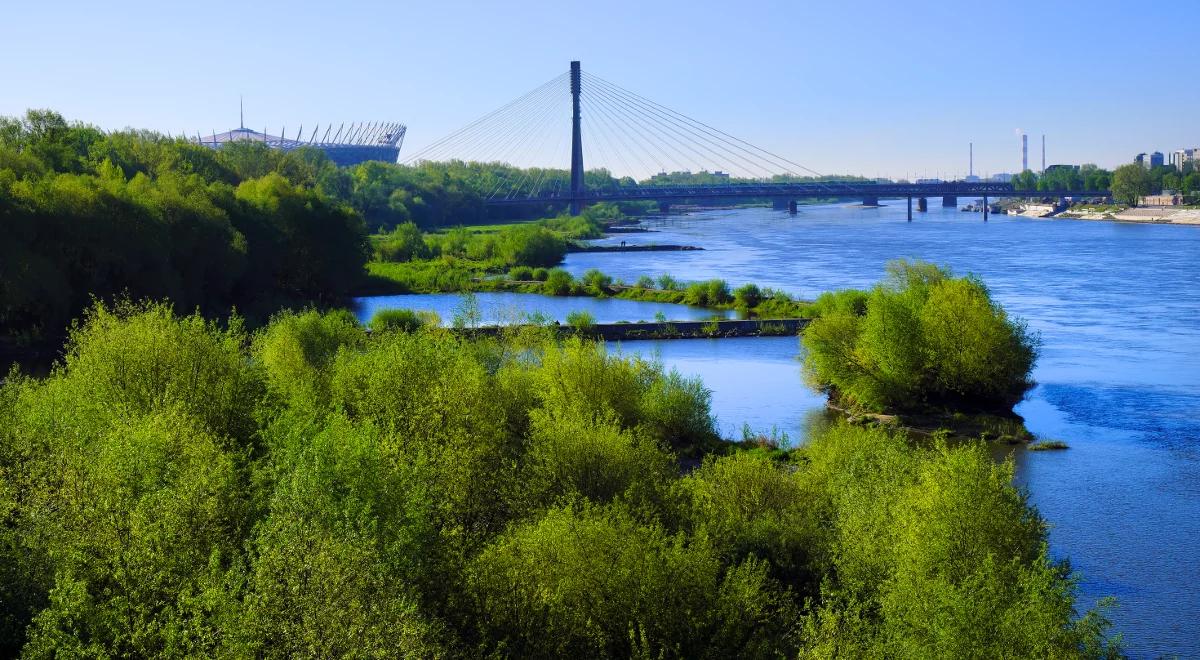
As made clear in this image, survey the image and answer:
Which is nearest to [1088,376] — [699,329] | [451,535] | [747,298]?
[699,329]

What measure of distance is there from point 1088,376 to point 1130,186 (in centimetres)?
6020

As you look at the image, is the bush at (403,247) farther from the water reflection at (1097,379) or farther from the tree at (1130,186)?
the tree at (1130,186)

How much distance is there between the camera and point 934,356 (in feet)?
57.9

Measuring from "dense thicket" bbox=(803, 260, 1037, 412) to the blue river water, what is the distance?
580mm

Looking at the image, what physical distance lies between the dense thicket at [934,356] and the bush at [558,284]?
1600 cm

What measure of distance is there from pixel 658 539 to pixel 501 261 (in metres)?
32.9

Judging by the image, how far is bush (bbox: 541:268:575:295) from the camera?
1340 inches

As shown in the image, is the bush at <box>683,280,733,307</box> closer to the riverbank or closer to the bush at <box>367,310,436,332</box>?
the bush at <box>367,310,436,332</box>

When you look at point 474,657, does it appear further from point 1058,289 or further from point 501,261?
point 501,261

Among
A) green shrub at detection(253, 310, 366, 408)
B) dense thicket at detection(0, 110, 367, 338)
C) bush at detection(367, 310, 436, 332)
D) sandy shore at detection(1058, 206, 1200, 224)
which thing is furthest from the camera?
sandy shore at detection(1058, 206, 1200, 224)

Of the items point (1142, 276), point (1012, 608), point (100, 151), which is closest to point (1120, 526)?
point (1012, 608)

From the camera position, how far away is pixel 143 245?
2214 centimetres

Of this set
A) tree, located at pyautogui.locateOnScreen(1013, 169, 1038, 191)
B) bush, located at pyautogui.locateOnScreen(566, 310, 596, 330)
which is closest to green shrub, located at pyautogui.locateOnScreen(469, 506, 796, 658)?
bush, located at pyautogui.locateOnScreen(566, 310, 596, 330)

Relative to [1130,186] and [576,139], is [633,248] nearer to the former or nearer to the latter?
[576,139]
